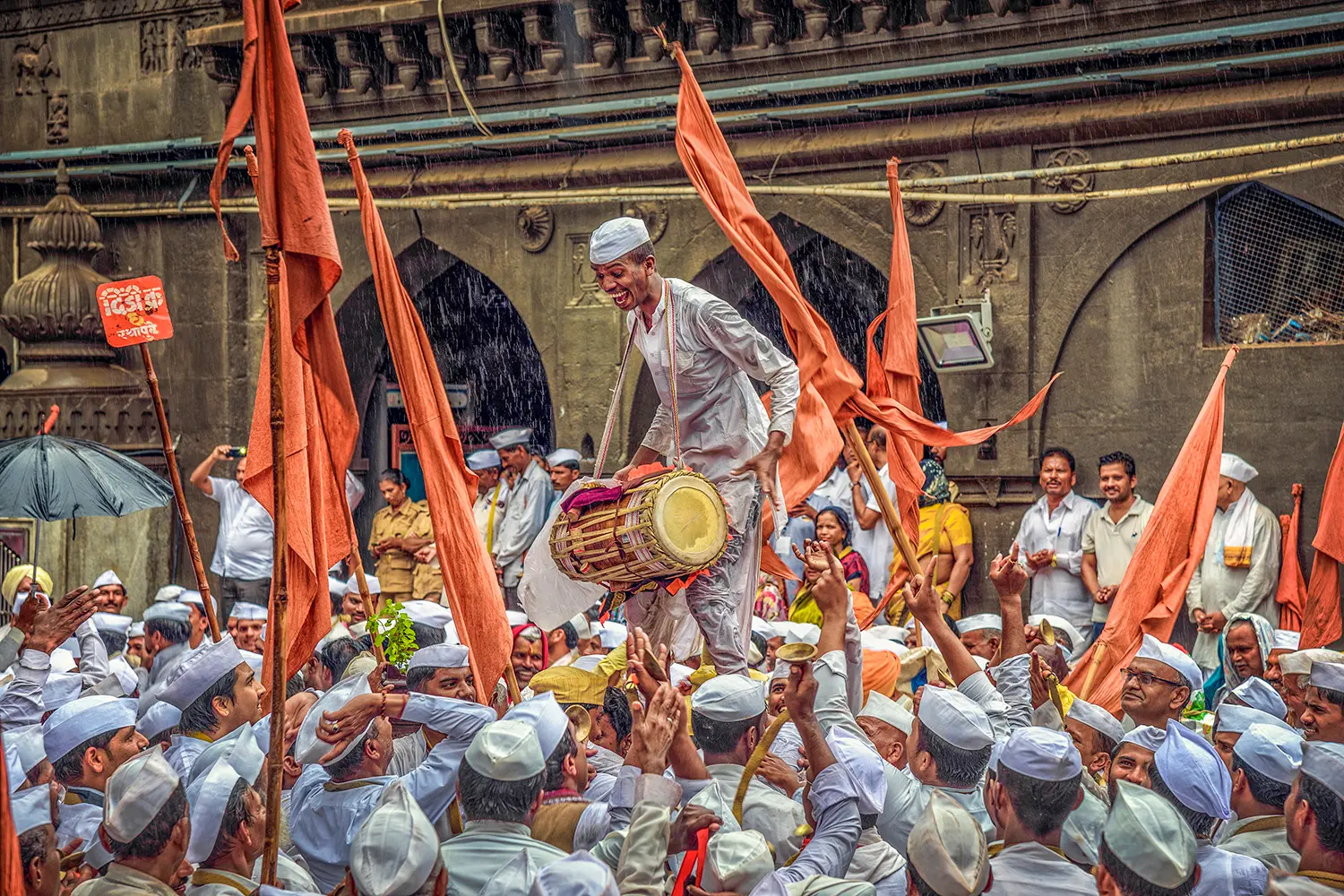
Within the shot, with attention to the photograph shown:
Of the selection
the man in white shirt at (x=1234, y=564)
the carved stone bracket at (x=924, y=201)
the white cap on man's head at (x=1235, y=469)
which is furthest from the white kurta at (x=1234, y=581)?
the carved stone bracket at (x=924, y=201)

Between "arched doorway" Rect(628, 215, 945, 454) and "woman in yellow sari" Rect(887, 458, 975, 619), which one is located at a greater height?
"arched doorway" Rect(628, 215, 945, 454)

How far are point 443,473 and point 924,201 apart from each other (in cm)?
683

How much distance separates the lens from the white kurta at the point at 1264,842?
4656 millimetres

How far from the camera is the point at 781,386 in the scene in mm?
6699

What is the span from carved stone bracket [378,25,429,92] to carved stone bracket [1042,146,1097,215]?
20.0 ft

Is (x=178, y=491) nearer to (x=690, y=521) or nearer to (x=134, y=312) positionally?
(x=134, y=312)

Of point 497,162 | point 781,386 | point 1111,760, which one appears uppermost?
point 497,162

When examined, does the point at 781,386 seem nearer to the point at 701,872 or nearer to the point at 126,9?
the point at 701,872

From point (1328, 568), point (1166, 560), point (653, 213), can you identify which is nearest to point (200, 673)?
point (1166, 560)

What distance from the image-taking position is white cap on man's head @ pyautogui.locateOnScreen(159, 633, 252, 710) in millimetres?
5969

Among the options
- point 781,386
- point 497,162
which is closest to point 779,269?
point 781,386

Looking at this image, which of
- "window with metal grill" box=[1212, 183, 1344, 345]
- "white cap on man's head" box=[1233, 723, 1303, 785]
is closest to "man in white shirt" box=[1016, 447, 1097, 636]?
"window with metal grill" box=[1212, 183, 1344, 345]

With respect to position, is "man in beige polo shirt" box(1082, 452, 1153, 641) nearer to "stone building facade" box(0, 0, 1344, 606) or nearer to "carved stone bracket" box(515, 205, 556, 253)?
"stone building facade" box(0, 0, 1344, 606)

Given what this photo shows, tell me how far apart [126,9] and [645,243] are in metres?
12.1
